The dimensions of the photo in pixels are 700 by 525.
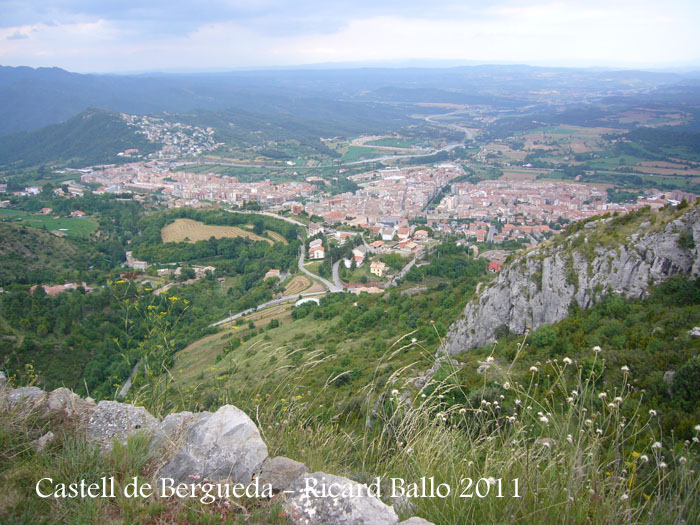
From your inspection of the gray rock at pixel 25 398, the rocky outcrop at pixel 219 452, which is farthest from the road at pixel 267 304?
the rocky outcrop at pixel 219 452

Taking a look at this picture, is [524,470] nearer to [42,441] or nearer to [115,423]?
[115,423]

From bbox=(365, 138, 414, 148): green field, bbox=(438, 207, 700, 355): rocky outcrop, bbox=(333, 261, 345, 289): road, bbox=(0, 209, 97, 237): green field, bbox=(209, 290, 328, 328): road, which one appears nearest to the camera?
bbox=(438, 207, 700, 355): rocky outcrop

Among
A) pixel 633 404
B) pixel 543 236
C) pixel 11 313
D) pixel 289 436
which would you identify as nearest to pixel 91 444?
pixel 289 436

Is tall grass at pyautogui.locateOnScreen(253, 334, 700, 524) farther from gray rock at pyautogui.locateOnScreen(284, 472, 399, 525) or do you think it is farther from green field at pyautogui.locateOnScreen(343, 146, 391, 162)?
green field at pyautogui.locateOnScreen(343, 146, 391, 162)

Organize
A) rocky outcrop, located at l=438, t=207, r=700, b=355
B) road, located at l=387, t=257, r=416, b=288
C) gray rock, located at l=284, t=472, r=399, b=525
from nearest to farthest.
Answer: gray rock, located at l=284, t=472, r=399, b=525 < rocky outcrop, located at l=438, t=207, r=700, b=355 < road, located at l=387, t=257, r=416, b=288

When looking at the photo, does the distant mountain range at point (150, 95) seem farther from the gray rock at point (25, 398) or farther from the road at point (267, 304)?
the gray rock at point (25, 398)

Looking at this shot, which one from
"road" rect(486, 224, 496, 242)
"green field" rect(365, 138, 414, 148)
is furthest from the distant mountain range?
"road" rect(486, 224, 496, 242)

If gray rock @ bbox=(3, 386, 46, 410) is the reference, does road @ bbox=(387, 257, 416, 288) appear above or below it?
below
